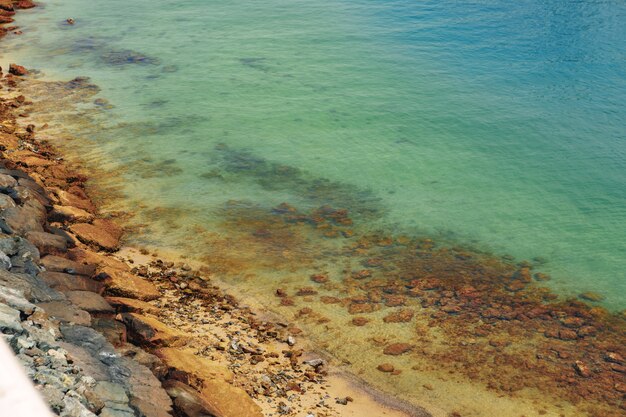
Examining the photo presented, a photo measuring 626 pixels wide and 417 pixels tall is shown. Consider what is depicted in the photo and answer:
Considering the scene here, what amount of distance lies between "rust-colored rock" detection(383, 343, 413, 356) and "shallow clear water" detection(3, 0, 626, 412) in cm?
65

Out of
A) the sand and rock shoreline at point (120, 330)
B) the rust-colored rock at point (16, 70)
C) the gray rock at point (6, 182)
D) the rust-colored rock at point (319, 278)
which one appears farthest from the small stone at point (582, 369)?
the rust-colored rock at point (16, 70)

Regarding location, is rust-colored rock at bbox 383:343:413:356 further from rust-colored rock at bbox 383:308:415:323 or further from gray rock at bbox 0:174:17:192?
gray rock at bbox 0:174:17:192

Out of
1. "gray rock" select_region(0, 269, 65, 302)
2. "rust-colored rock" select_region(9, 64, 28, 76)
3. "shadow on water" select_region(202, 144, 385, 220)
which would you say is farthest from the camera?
"rust-colored rock" select_region(9, 64, 28, 76)

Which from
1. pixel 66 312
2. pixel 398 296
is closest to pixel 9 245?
pixel 66 312

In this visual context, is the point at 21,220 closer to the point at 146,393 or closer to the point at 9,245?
the point at 9,245

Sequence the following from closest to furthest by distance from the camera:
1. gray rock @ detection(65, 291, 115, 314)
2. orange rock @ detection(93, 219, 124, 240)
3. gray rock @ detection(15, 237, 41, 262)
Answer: gray rock @ detection(65, 291, 115, 314) < gray rock @ detection(15, 237, 41, 262) < orange rock @ detection(93, 219, 124, 240)

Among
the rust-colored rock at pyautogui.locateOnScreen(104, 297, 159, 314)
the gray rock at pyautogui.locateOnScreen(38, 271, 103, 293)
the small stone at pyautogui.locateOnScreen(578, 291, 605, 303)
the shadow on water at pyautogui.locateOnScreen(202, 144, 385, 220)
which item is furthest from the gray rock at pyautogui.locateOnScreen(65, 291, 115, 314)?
the small stone at pyautogui.locateOnScreen(578, 291, 605, 303)

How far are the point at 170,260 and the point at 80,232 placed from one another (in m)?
1.40

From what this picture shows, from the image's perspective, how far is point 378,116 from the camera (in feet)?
54.5

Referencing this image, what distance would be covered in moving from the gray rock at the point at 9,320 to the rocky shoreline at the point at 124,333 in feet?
0.05

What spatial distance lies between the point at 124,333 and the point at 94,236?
3713 millimetres

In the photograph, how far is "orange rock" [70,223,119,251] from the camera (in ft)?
33.0

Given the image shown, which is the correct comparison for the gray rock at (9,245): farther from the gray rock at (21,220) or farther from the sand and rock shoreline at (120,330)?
the gray rock at (21,220)

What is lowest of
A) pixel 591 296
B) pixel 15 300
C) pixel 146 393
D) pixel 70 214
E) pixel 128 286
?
pixel 591 296
